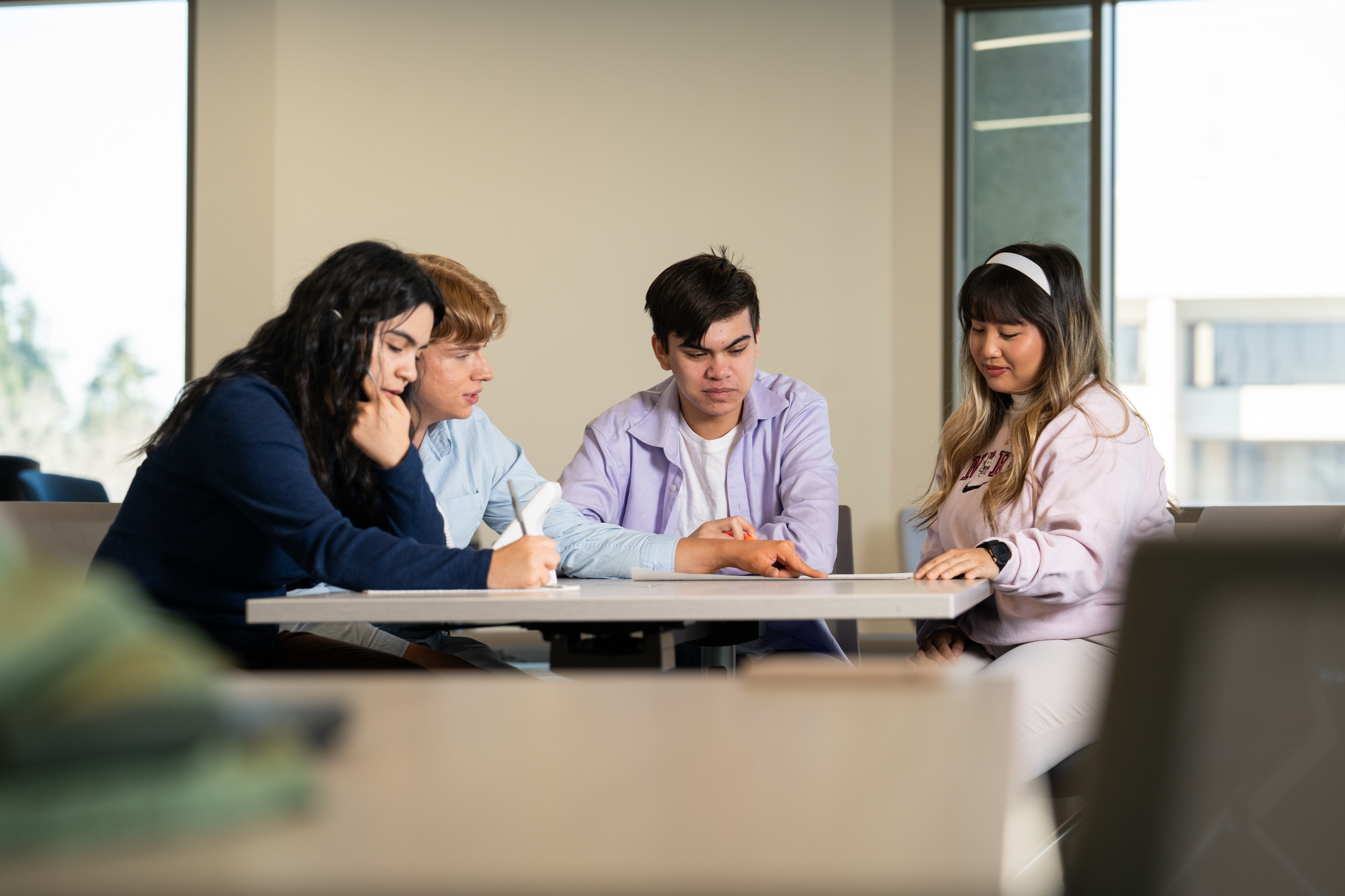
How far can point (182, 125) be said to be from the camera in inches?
213

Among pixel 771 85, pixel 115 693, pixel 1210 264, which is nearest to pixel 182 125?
pixel 771 85

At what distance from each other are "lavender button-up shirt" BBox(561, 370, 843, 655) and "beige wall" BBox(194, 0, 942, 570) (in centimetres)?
266

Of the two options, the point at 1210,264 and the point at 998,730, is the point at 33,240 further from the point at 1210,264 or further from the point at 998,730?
the point at 998,730

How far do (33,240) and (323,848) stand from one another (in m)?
6.00

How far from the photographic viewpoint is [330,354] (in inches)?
68.0

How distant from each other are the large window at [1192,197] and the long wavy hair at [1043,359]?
295 cm

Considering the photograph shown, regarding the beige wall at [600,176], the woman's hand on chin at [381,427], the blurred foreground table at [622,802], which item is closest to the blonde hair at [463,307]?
the woman's hand on chin at [381,427]

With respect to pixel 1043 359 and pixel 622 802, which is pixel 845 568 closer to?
pixel 1043 359

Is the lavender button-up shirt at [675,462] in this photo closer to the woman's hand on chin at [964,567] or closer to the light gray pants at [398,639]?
the light gray pants at [398,639]

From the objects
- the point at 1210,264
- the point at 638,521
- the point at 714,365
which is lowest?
the point at 638,521

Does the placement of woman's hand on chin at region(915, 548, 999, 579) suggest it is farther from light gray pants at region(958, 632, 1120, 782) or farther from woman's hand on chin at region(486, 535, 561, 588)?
woman's hand on chin at region(486, 535, 561, 588)

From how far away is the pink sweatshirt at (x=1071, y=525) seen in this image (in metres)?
1.83

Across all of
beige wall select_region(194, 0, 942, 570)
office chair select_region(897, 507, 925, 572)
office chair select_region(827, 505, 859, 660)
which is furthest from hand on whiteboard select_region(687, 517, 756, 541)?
beige wall select_region(194, 0, 942, 570)

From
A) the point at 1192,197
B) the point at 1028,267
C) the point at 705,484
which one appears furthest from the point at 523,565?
the point at 1192,197
